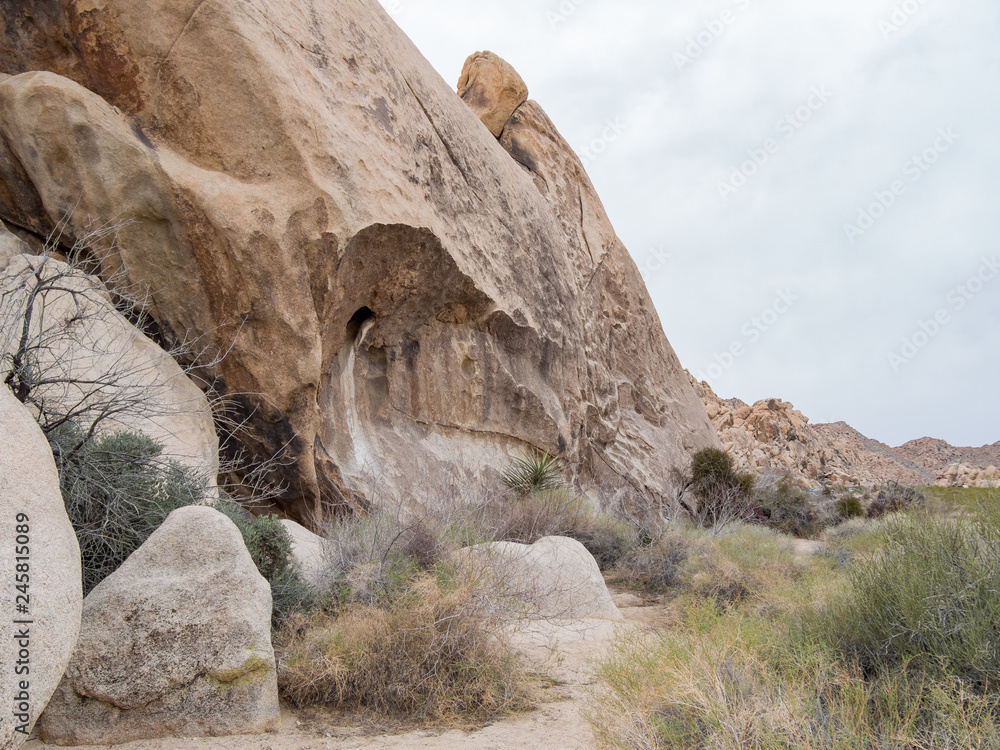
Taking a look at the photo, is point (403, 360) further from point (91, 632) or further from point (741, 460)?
point (741, 460)

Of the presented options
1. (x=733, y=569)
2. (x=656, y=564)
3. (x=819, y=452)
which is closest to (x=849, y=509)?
(x=656, y=564)

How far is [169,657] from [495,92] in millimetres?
16740

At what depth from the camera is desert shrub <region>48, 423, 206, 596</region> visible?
4285 mm

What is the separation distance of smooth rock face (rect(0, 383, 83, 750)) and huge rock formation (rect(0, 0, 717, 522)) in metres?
4.42

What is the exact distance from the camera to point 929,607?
10.6 ft

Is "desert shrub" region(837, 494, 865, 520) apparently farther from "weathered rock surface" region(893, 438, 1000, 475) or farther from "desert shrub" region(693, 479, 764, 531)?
"weathered rock surface" region(893, 438, 1000, 475)

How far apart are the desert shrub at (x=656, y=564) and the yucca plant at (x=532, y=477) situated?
1.89 metres

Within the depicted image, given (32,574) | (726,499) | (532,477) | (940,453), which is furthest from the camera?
(940,453)

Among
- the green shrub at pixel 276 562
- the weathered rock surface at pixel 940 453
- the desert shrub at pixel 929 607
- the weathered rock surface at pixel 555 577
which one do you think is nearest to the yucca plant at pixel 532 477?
the weathered rock surface at pixel 555 577

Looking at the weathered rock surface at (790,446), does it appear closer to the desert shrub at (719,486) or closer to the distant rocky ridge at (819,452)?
the distant rocky ridge at (819,452)

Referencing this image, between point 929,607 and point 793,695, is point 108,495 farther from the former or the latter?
point 929,607

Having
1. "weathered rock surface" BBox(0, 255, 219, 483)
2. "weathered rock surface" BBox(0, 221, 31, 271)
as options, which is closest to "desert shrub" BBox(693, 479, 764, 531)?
"weathered rock surface" BBox(0, 255, 219, 483)

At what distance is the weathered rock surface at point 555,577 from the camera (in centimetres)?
573

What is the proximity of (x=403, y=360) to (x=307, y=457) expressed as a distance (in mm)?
2704
